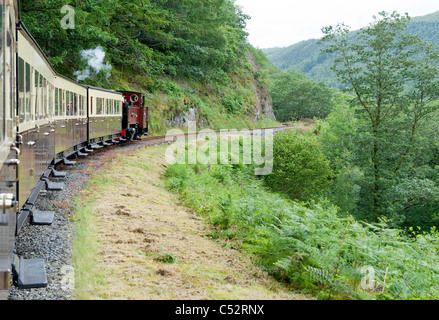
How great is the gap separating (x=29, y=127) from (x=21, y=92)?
2.57ft

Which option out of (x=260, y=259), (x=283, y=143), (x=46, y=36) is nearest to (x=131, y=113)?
(x=46, y=36)

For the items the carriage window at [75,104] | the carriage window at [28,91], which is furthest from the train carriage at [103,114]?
the carriage window at [28,91]

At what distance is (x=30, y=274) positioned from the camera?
449 cm

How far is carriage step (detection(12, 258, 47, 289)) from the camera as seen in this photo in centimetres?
430

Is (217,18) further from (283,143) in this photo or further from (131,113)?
(131,113)

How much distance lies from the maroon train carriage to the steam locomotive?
4410mm

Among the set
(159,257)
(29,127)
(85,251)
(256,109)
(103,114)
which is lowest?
(159,257)

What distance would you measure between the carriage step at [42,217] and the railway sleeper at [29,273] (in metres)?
1.51

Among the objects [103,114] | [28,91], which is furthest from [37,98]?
[103,114]

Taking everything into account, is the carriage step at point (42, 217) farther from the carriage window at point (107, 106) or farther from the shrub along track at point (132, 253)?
the carriage window at point (107, 106)

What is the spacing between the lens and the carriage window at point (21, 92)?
4987mm

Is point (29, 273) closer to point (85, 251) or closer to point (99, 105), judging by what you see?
point (85, 251)

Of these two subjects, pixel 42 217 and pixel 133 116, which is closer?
pixel 42 217

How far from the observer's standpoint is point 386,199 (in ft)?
81.2
